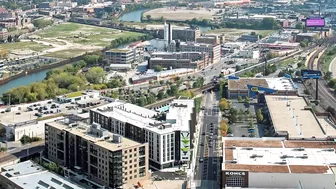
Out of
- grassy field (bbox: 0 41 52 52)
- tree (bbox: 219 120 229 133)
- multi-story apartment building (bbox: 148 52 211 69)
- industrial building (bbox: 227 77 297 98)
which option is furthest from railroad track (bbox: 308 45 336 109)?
grassy field (bbox: 0 41 52 52)

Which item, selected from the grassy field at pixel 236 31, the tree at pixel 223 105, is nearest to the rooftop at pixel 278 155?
the tree at pixel 223 105

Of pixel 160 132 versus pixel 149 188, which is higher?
pixel 160 132

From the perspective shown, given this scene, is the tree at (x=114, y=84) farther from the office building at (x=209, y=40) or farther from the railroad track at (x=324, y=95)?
the office building at (x=209, y=40)

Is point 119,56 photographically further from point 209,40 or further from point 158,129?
point 158,129

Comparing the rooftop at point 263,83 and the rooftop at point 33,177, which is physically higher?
the rooftop at point 263,83

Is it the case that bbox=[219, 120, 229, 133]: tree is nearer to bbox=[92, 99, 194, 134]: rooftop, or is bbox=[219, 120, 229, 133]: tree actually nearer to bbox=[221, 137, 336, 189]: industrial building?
bbox=[92, 99, 194, 134]: rooftop

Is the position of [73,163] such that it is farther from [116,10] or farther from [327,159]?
[116,10]

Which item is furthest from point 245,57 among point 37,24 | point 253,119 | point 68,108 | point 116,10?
point 116,10
